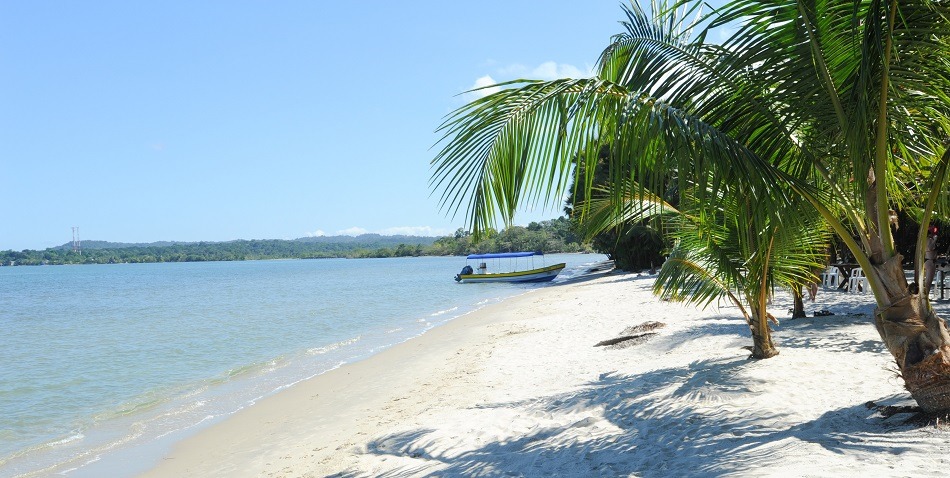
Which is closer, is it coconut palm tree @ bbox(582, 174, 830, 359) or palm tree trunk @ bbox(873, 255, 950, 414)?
palm tree trunk @ bbox(873, 255, 950, 414)

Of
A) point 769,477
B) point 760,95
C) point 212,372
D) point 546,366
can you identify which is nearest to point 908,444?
point 769,477

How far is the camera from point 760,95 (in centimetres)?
438

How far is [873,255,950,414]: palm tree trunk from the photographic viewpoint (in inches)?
154

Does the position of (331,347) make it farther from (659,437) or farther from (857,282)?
(659,437)

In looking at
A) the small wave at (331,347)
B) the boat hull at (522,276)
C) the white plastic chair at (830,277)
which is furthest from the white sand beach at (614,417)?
the boat hull at (522,276)

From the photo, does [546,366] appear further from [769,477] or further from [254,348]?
[254,348]

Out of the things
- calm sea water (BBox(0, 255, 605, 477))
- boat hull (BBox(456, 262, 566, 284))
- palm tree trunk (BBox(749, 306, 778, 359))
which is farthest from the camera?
boat hull (BBox(456, 262, 566, 284))

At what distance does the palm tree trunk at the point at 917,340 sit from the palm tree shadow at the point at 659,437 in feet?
0.97

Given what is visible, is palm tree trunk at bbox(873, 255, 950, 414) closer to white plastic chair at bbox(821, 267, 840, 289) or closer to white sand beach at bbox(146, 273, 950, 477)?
white sand beach at bbox(146, 273, 950, 477)

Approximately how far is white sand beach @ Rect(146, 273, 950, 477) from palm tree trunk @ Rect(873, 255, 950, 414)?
21 centimetres

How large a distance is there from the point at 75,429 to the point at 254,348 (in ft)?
25.6

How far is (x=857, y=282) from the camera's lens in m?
14.8

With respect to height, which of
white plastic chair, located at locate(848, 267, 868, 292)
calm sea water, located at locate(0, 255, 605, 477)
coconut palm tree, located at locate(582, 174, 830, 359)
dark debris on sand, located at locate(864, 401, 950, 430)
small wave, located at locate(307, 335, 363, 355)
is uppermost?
coconut palm tree, located at locate(582, 174, 830, 359)

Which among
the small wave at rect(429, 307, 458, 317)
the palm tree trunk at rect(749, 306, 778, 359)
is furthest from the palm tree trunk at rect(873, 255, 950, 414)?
the small wave at rect(429, 307, 458, 317)
